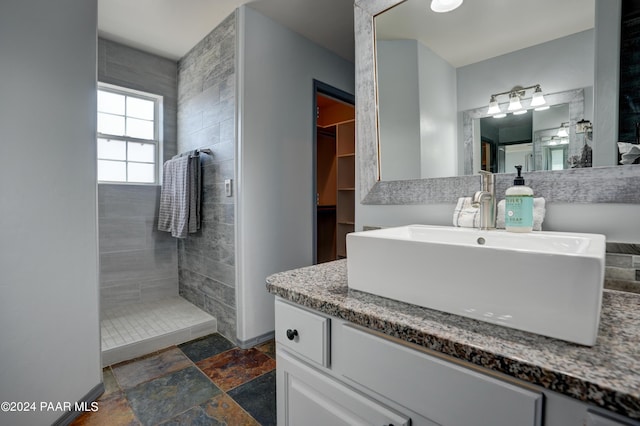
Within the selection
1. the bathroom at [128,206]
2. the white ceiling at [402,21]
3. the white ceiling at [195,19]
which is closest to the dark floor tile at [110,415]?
the bathroom at [128,206]

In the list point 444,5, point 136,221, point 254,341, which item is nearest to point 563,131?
point 444,5

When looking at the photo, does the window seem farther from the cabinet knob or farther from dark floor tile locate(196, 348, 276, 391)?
the cabinet knob

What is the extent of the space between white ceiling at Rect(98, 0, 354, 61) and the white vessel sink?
6.51 feet

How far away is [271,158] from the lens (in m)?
2.32

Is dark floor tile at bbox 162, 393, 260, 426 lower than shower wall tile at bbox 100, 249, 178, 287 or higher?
lower

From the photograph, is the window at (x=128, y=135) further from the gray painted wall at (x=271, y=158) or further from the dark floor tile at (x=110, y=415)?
the dark floor tile at (x=110, y=415)

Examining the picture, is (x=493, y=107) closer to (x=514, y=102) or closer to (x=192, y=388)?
(x=514, y=102)

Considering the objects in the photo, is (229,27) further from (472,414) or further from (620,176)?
(472,414)

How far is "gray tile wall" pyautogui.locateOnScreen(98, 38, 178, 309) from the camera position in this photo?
8.62ft

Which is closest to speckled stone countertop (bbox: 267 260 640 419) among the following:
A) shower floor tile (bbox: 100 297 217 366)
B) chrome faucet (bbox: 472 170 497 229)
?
chrome faucet (bbox: 472 170 497 229)

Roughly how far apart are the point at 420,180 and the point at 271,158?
1374 millimetres

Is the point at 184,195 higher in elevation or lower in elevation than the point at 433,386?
higher

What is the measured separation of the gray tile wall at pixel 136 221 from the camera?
263 centimetres

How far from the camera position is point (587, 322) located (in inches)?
20.2
